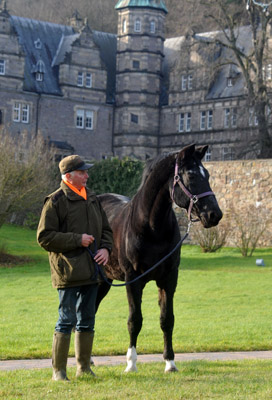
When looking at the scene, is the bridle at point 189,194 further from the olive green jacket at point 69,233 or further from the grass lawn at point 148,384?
the grass lawn at point 148,384

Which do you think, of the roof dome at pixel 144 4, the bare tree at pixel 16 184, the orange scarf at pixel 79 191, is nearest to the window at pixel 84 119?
the roof dome at pixel 144 4

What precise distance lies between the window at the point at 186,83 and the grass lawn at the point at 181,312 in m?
40.4

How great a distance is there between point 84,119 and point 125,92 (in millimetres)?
4011

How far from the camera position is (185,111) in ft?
220

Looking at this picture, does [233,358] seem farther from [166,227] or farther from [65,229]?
[65,229]

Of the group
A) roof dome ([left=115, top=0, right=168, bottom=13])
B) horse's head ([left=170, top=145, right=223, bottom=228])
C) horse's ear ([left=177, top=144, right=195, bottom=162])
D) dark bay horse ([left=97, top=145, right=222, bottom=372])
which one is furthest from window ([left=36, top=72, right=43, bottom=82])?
horse's ear ([left=177, top=144, right=195, bottom=162])

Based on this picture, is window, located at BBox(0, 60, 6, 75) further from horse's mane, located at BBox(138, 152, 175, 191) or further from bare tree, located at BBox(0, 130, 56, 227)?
horse's mane, located at BBox(138, 152, 175, 191)

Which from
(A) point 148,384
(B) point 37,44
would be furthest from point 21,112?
(A) point 148,384

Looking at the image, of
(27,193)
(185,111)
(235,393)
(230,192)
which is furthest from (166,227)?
(185,111)

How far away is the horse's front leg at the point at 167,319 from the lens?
28.2 ft

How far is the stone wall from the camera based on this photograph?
31641 millimetres

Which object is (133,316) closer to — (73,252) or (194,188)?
(73,252)

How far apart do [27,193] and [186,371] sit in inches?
777

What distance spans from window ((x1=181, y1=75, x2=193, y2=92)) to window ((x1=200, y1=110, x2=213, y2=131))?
2.43 metres
